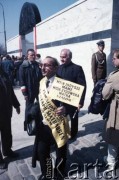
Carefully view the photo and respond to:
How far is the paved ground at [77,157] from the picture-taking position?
3.26m

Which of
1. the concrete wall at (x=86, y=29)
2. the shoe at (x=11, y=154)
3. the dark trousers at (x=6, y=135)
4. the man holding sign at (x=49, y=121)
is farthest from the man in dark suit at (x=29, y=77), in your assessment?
the concrete wall at (x=86, y=29)

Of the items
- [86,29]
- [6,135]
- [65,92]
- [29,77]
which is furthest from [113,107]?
[86,29]

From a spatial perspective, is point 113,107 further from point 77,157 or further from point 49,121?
point 77,157

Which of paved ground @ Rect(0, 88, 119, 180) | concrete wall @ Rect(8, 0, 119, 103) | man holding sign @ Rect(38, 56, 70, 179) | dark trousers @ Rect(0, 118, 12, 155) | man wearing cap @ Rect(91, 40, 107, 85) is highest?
concrete wall @ Rect(8, 0, 119, 103)

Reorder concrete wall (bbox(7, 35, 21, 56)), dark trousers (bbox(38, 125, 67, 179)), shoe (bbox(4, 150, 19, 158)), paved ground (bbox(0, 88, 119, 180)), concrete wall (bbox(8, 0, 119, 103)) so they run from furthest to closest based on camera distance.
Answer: concrete wall (bbox(7, 35, 21, 56)) → concrete wall (bbox(8, 0, 119, 103)) → shoe (bbox(4, 150, 19, 158)) → paved ground (bbox(0, 88, 119, 180)) → dark trousers (bbox(38, 125, 67, 179))

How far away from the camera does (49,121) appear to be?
107 inches

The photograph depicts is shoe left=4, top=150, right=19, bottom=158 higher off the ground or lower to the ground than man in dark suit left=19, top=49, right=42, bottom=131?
lower

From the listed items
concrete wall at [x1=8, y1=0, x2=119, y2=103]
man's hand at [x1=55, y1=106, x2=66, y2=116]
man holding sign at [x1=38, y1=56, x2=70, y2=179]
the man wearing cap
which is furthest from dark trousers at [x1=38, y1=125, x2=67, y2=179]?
concrete wall at [x1=8, y1=0, x2=119, y2=103]

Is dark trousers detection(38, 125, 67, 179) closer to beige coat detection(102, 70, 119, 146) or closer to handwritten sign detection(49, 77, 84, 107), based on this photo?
handwritten sign detection(49, 77, 84, 107)

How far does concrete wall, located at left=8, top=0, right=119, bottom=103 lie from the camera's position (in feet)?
23.6

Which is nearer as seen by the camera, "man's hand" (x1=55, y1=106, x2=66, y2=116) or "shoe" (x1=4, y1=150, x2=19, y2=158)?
"man's hand" (x1=55, y1=106, x2=66, y2=116)

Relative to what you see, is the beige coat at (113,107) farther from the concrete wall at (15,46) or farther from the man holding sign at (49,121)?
the concrete wall at (15,46)

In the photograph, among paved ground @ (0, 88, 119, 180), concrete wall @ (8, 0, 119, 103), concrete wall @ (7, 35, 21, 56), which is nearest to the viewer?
paved ground @ (0, 88, 119, 180)

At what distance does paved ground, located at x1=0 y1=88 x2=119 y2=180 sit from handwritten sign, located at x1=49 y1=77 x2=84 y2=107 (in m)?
1.29
